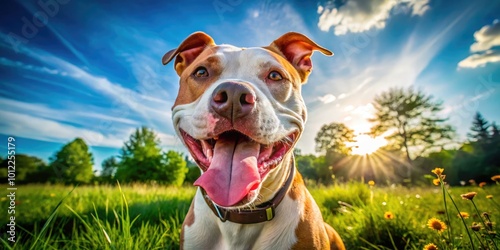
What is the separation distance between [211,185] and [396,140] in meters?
34.7

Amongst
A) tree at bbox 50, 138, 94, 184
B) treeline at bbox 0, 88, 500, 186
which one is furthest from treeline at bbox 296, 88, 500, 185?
tree at bbox 50, 138, 94, 184

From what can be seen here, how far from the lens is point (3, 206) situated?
13.5 ft

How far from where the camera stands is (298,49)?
2.95 metres

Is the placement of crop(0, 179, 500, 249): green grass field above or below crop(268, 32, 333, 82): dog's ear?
below

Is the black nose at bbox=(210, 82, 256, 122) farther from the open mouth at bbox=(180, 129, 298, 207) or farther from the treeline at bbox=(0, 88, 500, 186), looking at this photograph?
the treeline at bbox=(0, 88, 500, 186)

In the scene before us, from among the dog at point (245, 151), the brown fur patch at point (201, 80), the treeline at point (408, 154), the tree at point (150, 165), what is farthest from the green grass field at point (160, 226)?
the tree at point (150, 165)

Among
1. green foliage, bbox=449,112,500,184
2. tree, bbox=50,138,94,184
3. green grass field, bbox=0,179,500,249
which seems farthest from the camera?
tree, bbox=50,138,94,184

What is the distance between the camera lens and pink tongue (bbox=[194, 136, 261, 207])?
67.2 inches

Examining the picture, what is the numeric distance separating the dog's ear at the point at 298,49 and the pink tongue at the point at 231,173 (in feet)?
4.70

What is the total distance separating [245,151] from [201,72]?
90 cm

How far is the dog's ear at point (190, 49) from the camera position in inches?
109

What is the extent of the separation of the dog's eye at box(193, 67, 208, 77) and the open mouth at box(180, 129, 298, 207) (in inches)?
22.2

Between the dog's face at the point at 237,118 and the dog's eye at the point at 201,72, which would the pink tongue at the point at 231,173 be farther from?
the dog's eye at the point at 201,72

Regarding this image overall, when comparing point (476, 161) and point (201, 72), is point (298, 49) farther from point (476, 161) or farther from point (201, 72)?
point (476, 161)
